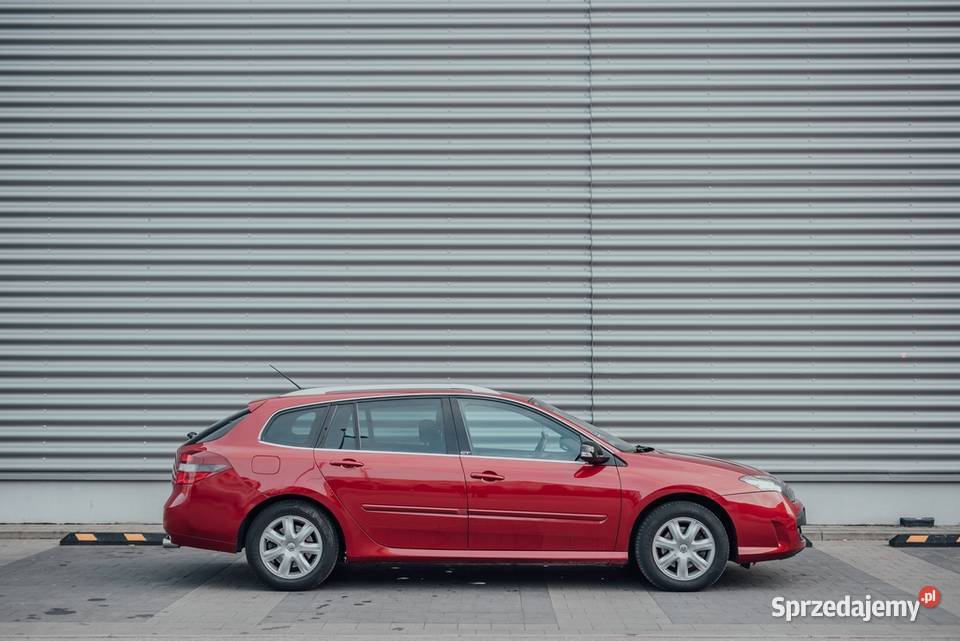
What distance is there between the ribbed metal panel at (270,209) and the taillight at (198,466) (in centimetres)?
342

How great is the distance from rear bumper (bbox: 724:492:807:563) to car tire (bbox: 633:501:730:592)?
13 centimetres

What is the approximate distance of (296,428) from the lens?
845 centimetres

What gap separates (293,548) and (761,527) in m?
3.54

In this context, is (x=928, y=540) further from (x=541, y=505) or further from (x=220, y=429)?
(x=220, y=429)

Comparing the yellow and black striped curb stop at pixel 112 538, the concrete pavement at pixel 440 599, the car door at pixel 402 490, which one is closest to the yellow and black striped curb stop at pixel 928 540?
the concrete pavement at pixel 440 599

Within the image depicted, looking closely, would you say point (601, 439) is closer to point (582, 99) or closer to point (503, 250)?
point (503, 250)

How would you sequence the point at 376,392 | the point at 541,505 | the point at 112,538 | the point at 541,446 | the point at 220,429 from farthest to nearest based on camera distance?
the point at 112,538, the point at 376,392, the point at 220,429, the point at 541,446, the point at 541,505

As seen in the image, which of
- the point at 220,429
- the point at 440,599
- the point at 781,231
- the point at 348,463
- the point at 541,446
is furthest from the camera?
the point at 781,231

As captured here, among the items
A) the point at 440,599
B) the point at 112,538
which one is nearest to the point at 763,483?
the point at 440,599

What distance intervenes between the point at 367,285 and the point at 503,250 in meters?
1.54

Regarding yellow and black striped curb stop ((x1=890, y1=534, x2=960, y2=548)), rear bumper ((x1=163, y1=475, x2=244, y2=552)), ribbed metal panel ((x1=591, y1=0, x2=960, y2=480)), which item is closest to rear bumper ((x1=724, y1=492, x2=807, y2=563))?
yellow and black striped curb stop ((x1=890, y1=534, x2=960, y2=548))

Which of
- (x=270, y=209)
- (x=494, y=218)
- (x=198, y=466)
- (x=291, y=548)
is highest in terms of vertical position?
(x=270, y=209)

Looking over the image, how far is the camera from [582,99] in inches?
472

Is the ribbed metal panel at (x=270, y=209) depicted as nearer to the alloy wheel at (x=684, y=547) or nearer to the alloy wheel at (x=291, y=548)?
the alloy wheel at (x=684, y=547)
